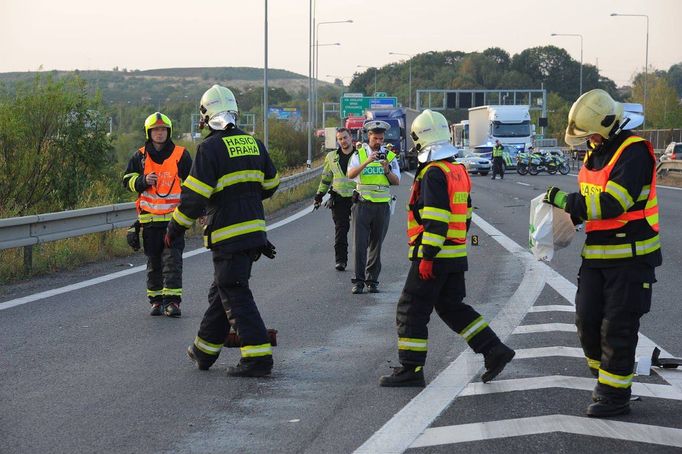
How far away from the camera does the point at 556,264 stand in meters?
13.8

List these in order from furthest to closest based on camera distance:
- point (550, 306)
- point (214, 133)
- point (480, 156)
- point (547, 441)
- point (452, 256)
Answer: point (480, 156), point (550, 306), point (214, 133), point (452, 256), point (547, 441)

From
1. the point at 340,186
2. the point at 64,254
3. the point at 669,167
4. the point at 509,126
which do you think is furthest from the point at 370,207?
the point at 509,126

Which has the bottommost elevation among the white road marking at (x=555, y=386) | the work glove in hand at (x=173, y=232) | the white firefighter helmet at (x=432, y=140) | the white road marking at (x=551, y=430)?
the white road marking at (x=555, y=386)

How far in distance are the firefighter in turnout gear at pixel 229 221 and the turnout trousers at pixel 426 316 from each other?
39.5 inches

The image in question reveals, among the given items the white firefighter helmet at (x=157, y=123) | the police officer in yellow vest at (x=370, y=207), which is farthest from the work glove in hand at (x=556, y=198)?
the police officer in yellow vest at (x=370, y=207)

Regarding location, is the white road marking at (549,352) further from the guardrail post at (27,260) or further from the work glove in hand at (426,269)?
the guardrail post at (27,260)

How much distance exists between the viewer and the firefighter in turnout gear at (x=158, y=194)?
1014cm

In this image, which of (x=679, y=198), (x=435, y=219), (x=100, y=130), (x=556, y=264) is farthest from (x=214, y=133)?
(x=679, y=198)

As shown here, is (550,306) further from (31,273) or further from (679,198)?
(679,198)

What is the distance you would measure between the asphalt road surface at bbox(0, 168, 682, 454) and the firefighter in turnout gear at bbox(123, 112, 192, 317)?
405 millimetres

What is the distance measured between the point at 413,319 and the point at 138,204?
4.46 metres

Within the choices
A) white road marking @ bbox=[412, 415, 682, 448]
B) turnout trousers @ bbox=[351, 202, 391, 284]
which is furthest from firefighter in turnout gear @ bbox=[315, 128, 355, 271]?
white road marking @ bbox=[412, 415, 682, 448]

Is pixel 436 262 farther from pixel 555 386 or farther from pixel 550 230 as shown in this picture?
pixel 555 386

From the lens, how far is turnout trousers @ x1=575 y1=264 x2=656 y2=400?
6055mm
